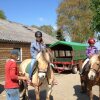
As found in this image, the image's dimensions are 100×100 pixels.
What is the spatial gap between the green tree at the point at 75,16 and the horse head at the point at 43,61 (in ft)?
122

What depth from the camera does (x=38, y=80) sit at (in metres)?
9.10

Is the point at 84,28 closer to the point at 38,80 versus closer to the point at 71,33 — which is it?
the point at 71,33

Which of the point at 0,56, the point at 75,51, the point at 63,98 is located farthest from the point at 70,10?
the point at 63,98

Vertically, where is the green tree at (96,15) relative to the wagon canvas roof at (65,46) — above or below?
above

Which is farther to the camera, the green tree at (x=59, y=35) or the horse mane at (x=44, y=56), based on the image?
the green tree at (x=59, y=35)

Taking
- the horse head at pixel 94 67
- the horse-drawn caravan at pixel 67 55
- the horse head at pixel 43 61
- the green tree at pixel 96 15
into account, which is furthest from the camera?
the horse-drawn caravan at pixel 67 55

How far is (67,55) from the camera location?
84.1 ft

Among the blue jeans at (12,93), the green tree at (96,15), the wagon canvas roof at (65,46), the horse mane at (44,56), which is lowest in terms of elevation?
the blue jeans at (12,93)

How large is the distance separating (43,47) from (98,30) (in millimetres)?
13996

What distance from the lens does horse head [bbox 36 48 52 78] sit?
8.41m

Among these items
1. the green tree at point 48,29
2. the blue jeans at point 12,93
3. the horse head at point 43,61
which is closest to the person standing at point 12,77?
the blue jeans at point 12,93

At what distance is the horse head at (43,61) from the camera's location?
8.41 meters

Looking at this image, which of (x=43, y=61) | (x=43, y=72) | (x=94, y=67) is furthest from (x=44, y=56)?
(x=94, y=67)

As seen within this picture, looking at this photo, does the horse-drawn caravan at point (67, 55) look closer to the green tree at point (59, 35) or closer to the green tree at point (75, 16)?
the green tree at point (59, 35)
